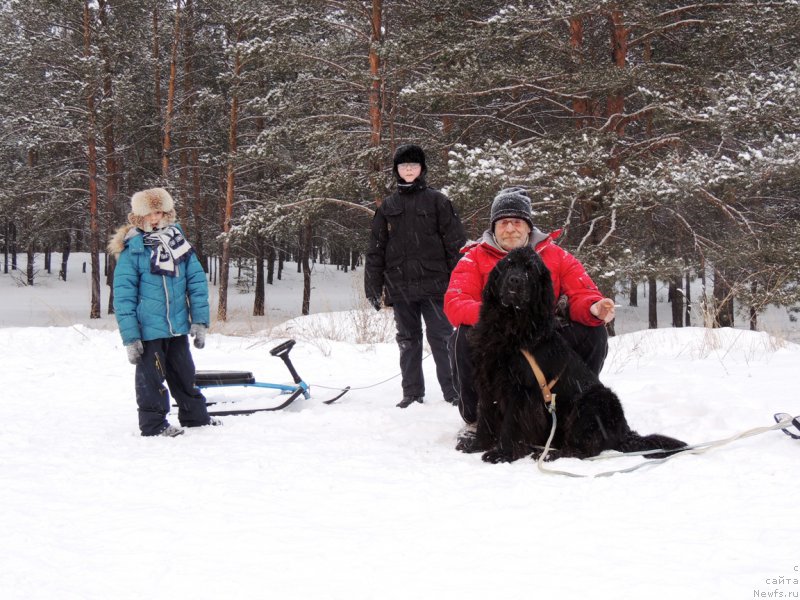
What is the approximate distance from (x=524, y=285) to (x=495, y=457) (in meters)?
0.91

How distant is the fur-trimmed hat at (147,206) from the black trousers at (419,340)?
180 cm

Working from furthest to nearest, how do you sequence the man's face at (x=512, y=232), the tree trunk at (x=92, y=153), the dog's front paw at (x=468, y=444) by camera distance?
the tree trunk at (x=92, y=153) → the man's face at (x=512, y=232) → the dog's front paw at (x=468, y=444)

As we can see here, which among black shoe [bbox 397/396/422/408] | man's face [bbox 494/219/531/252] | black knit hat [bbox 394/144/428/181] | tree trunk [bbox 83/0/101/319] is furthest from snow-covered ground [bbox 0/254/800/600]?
tree trunk [bbox 83/0/101/319]

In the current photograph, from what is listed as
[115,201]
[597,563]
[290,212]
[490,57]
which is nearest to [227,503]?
[597,563]

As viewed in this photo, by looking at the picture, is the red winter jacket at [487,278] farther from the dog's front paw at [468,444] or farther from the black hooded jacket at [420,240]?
the black hooded jacket at [420,240]

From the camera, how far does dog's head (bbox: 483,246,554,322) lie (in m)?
2.96

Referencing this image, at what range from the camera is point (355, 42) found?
1308 centimetres

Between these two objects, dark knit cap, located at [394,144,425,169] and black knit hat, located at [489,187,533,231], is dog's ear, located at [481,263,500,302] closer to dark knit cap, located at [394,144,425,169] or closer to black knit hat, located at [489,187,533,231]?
black knit hat, located at [489,187,533,231]

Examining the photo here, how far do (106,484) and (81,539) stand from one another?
697 mm

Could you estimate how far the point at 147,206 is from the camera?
4016 millimetres

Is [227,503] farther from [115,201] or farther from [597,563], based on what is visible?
[115,201]

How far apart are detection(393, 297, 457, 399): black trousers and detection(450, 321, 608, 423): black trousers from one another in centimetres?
97

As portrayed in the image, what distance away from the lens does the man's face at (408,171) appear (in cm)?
465

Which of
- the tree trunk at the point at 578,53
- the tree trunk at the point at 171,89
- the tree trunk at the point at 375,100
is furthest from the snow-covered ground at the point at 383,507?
the tree trunk at the point at 171,89
